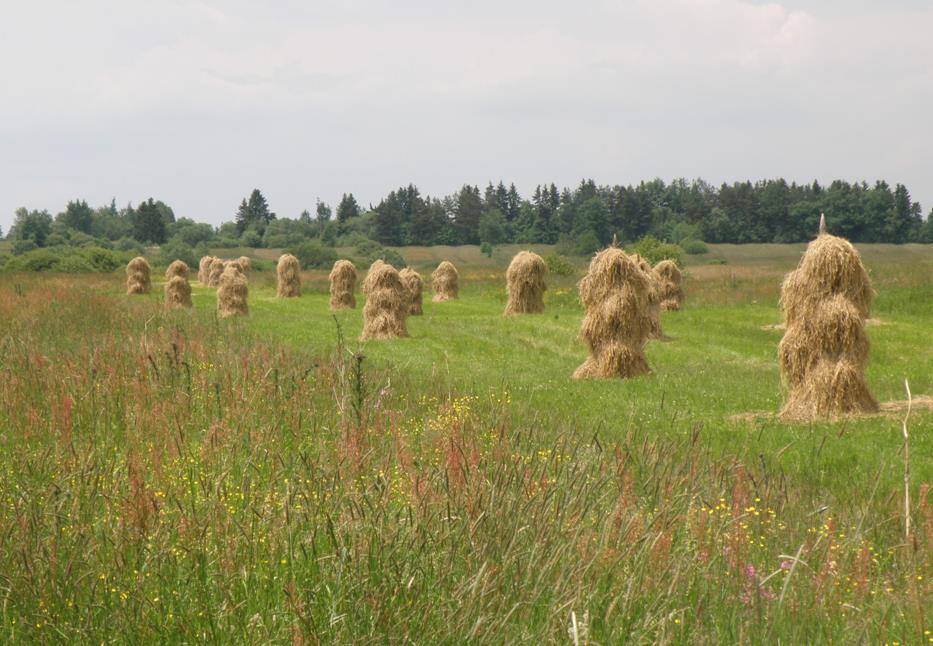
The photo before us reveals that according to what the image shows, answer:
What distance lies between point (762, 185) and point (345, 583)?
385ft

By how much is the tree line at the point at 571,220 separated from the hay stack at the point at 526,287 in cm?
5465

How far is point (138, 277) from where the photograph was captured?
4097 cm

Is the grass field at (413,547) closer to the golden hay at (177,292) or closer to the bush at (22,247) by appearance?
the golden hay at (177,292)

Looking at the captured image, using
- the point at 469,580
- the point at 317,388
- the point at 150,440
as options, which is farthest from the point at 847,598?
the point at 317,388

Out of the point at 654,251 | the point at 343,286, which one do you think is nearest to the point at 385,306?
the point at 343,286

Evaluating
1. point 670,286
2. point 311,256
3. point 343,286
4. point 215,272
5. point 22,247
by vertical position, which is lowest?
point 670,286

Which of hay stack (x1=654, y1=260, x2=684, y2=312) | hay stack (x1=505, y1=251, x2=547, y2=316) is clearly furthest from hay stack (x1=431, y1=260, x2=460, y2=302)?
hay stack (x1=654, y1=260, x2=684, y2=312)

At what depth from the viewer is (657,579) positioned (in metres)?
3.31

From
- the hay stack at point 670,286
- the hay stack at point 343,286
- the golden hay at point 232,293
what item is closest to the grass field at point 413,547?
the golden hay at point 232,293

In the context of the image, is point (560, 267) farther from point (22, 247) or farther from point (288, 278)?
point (22, 247)

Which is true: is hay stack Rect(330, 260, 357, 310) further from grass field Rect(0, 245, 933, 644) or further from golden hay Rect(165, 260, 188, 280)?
grass field Rect(0, 245, 933, 644)

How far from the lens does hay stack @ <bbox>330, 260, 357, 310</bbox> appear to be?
34875mm

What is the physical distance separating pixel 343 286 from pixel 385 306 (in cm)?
1028

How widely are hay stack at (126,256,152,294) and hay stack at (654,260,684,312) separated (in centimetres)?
2262
